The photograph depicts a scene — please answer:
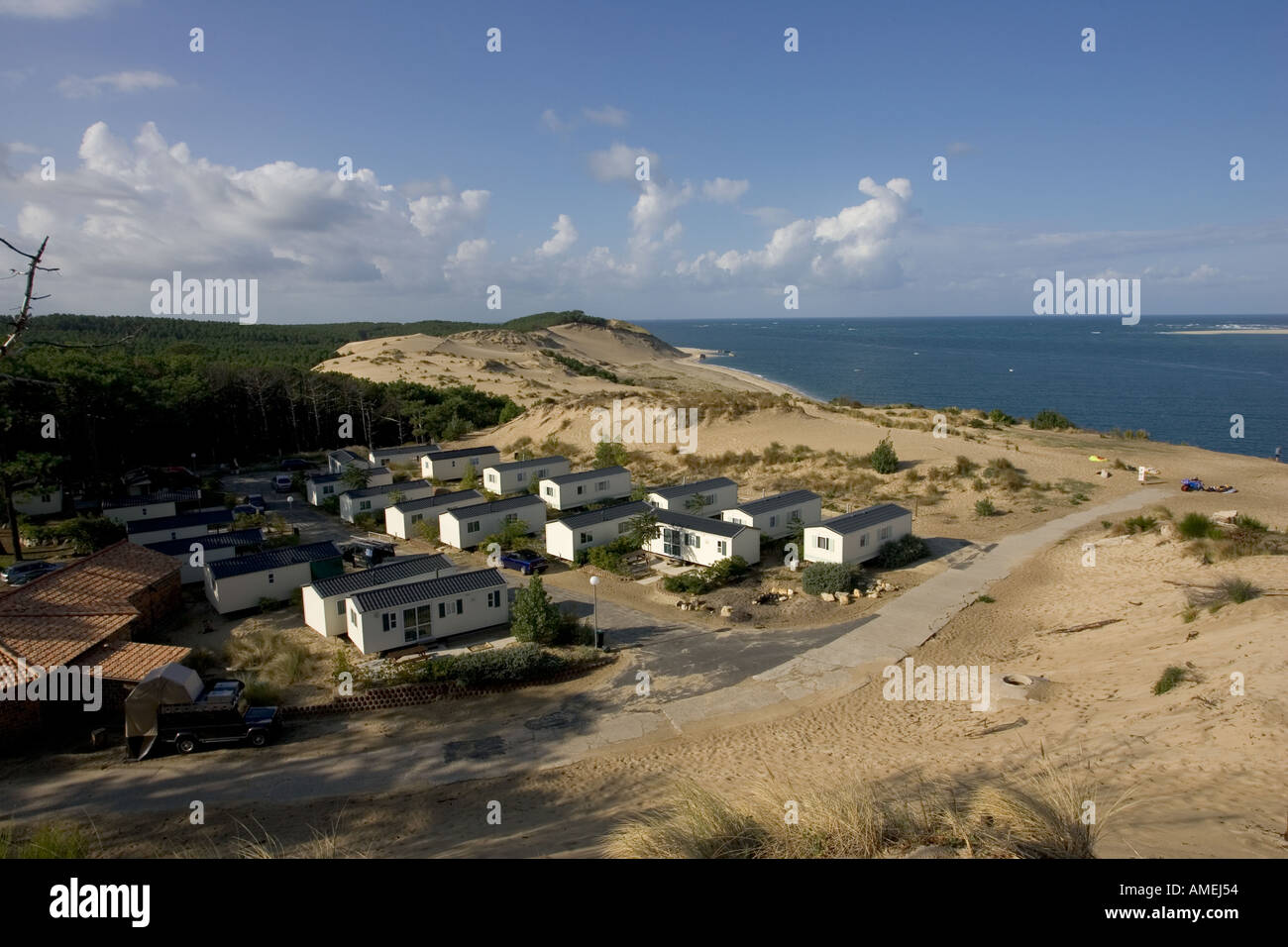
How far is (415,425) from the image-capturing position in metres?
62.0

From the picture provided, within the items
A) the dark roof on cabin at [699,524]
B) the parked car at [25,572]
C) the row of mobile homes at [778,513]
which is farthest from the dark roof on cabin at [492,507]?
the parked car at [25,572]

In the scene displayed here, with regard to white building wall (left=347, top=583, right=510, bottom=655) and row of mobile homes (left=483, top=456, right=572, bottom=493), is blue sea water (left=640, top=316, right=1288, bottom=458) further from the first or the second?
white building wall (left=347, top=583, right=510, bottom=655)

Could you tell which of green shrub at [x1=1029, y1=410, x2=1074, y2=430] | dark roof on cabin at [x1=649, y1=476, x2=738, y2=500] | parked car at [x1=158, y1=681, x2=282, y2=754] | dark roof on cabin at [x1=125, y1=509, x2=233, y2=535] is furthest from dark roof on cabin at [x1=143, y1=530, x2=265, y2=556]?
green shrub at [x1=1029, y1=410, x2=1074, y2=430]

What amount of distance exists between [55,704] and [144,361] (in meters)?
52.5

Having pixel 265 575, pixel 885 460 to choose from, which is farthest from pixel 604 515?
pixel 885 460

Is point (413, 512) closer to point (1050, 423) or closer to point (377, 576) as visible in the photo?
point (377, 576)

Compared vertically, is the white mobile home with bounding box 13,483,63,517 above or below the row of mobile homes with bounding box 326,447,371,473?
below

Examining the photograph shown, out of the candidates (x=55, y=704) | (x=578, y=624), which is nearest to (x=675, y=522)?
(x=578, y=624)

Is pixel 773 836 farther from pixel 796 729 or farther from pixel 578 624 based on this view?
pixel 578 624

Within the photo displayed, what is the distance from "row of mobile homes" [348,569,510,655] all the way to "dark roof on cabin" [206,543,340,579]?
5.50 meters

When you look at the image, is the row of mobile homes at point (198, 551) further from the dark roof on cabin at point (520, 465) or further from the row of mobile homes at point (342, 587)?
the dark roof on cabin at point (520, 465)

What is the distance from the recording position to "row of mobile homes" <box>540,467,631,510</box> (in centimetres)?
3738

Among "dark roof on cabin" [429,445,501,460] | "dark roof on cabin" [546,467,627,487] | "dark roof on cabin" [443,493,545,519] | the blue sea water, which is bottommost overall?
"dark roof on cabin" [443,493,545,519]

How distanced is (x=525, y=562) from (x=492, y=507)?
5216 millimetres
